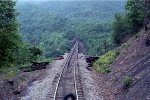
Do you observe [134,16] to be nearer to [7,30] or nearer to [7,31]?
[7,30]

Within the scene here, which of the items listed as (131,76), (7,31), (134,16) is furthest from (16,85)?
(134,16)

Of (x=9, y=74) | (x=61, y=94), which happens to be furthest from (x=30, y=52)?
(x=61, y=94)

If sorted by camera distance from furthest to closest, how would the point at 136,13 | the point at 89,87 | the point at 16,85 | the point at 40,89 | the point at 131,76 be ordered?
the point at 136,13 < the point at 16,85 < the point at 89,87 < the point at 131,76 < the point at 40,89

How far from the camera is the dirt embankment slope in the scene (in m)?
21.7

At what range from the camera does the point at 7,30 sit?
124ft

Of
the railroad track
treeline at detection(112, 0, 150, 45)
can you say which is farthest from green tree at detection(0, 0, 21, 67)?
treeline at detection(112, 0, 150, 45)

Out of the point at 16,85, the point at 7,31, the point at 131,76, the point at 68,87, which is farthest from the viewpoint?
the point at 7,31

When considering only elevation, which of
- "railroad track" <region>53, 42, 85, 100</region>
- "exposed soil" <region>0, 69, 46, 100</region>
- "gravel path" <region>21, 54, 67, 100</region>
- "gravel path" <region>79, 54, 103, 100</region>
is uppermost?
"exposed soil" <region>0, 69, 46, 100</region>

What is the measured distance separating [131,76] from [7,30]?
16.9m

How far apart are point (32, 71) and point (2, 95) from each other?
13.4m

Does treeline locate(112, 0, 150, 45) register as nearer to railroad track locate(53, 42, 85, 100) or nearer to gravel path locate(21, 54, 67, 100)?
railroad track locate(53, 42, 85, 100)

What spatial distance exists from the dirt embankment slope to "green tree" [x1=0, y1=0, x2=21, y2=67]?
10.8 m

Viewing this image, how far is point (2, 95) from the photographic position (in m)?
23.1

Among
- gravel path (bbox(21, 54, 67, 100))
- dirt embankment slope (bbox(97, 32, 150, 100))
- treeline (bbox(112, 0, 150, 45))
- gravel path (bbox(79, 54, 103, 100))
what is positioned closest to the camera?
dirt embankment slope (bbox(97, 32, 150, 100))
